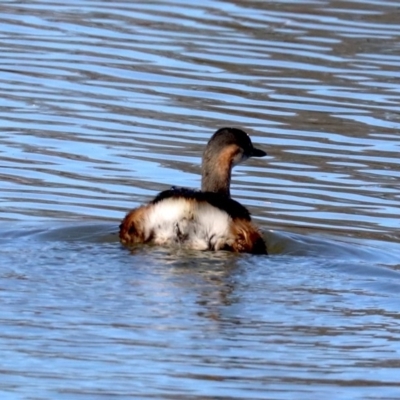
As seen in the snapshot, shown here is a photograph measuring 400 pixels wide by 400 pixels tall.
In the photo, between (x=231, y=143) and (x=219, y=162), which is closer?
(x=219, y=162)

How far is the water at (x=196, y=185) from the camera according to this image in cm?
662

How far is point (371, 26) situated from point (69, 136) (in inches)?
211

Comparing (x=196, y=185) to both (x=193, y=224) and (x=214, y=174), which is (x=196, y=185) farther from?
(x=193, y=224)

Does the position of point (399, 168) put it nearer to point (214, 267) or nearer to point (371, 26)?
point (214, 267)

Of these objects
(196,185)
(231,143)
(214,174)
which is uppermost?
(231,143)

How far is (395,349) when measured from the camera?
698 centimetres

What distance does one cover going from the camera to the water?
6.62 m

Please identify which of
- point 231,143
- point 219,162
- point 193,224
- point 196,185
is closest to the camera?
point 193,224

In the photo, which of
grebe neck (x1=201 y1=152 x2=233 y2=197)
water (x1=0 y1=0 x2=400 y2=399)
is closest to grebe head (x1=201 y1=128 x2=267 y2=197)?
grebe neck (x1=201 y1=152 x2=233 y2=197)

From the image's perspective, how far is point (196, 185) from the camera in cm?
1098

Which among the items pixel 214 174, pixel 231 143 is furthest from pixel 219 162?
pixel 231 143

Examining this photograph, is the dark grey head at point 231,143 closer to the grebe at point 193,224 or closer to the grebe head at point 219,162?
the grebe head at point 219,162

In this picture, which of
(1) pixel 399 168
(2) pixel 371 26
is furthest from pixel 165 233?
(2) pixel 371 26

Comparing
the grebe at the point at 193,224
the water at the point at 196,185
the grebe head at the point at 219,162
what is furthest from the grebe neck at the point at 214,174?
the grebe at the point at 193,224
